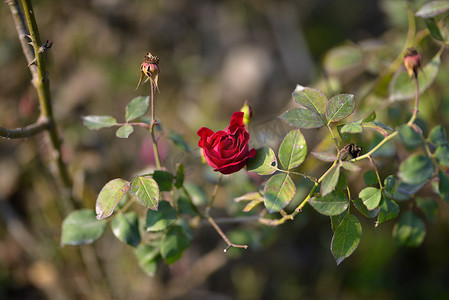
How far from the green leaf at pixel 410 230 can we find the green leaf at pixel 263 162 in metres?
0.37

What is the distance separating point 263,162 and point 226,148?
67mm

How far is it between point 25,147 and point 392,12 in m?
1.42

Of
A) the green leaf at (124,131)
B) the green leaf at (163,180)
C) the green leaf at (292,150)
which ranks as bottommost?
the green leaf at (292,150)

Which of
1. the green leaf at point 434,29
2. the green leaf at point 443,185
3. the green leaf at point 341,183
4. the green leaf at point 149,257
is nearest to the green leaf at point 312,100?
the green leaf at point 341,183

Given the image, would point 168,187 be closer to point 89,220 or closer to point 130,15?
point 89,220

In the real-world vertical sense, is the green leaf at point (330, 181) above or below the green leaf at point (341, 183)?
above

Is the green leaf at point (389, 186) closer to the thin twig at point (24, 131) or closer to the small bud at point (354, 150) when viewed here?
the small bud at point (354, 150)

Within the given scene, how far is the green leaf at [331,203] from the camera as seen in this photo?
617 mm

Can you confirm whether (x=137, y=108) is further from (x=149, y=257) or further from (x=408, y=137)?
(x=408, y=137)

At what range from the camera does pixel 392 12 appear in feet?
4.32

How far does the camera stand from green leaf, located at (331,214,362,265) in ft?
2.03

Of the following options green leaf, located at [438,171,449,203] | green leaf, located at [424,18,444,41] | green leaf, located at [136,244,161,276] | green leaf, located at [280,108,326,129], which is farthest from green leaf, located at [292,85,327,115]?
green leaf, located at [136,244,161,276]

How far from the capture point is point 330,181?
598 millimetres

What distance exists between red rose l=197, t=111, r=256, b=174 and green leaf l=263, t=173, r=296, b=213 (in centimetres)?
6
